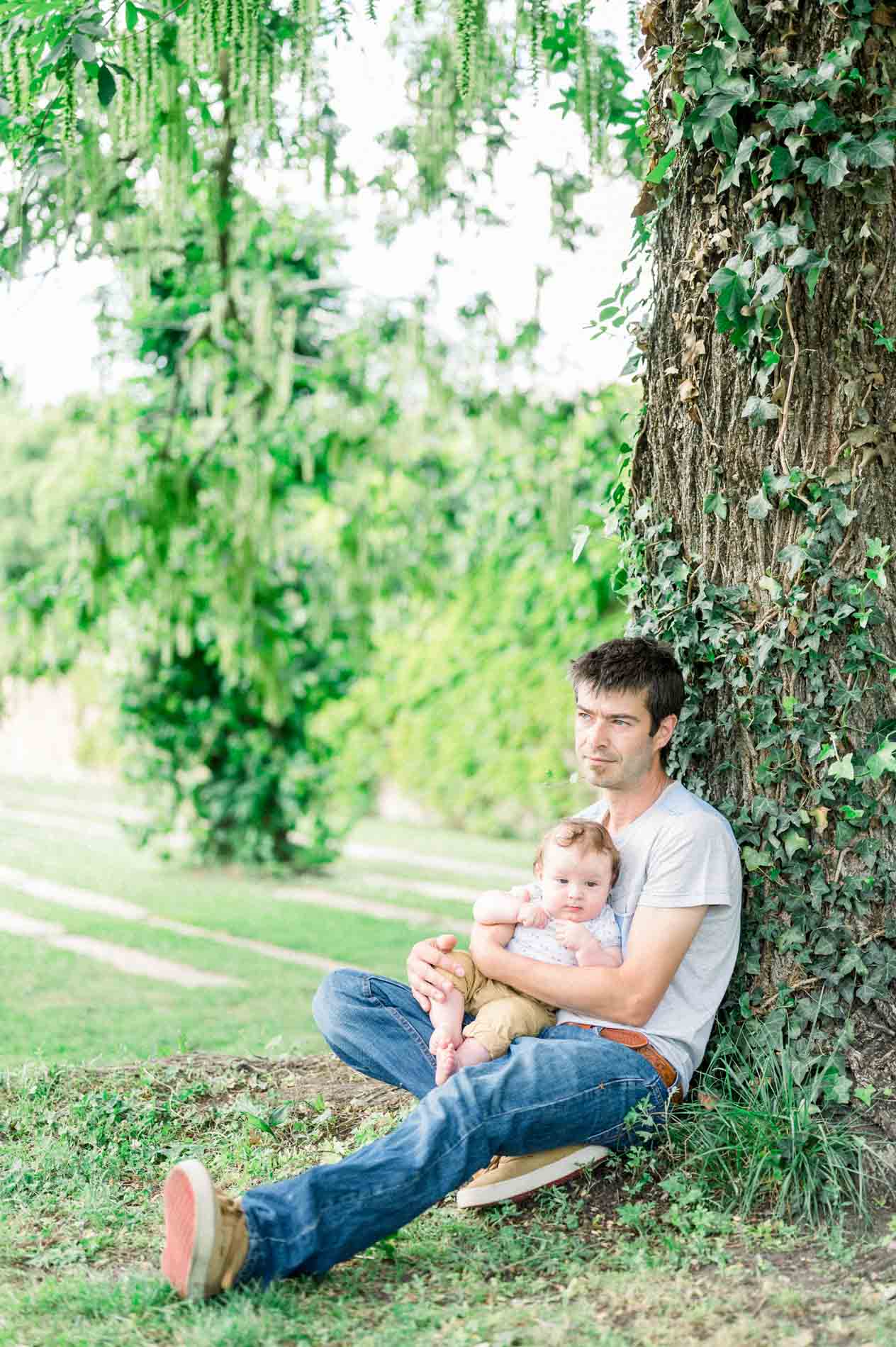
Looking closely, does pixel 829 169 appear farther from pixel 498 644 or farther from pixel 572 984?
pixel 498 644

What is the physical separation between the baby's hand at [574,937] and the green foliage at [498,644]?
4018mm

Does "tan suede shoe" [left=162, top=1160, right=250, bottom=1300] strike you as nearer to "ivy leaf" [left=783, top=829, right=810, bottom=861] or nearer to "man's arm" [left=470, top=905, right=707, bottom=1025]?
"man's arm" [left=470, top=905, right=707, bottom=1025]

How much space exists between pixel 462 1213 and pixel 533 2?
3317mm

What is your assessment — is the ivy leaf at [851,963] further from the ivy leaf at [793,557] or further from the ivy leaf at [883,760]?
the ivy leaf at [793,557]

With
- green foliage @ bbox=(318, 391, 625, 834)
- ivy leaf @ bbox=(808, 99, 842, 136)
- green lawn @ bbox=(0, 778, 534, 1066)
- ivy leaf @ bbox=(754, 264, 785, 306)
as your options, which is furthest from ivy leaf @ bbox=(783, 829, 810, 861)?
green foliage @ bbox=(318, 391, 625, 834)

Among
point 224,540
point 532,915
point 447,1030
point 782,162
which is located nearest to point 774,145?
point 782,162

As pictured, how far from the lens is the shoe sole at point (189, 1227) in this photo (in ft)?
7.54

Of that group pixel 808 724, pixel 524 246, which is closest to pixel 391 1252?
pixel 808 724

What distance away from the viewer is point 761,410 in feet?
9.47

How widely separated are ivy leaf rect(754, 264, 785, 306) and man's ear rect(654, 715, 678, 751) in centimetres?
94

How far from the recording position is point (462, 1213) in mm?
2768

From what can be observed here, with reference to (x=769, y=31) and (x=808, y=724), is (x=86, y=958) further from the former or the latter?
(x=769, y=31)

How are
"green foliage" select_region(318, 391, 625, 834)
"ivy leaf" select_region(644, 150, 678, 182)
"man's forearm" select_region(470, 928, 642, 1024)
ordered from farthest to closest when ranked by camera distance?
"green foliage" select_region(318, 391, 625, 834) → "ivy leaf" select_region(644, 150, 678, 182) → "man's forearm" select_region(470, 928, 642, 1024)

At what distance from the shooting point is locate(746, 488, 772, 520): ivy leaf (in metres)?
2.89
